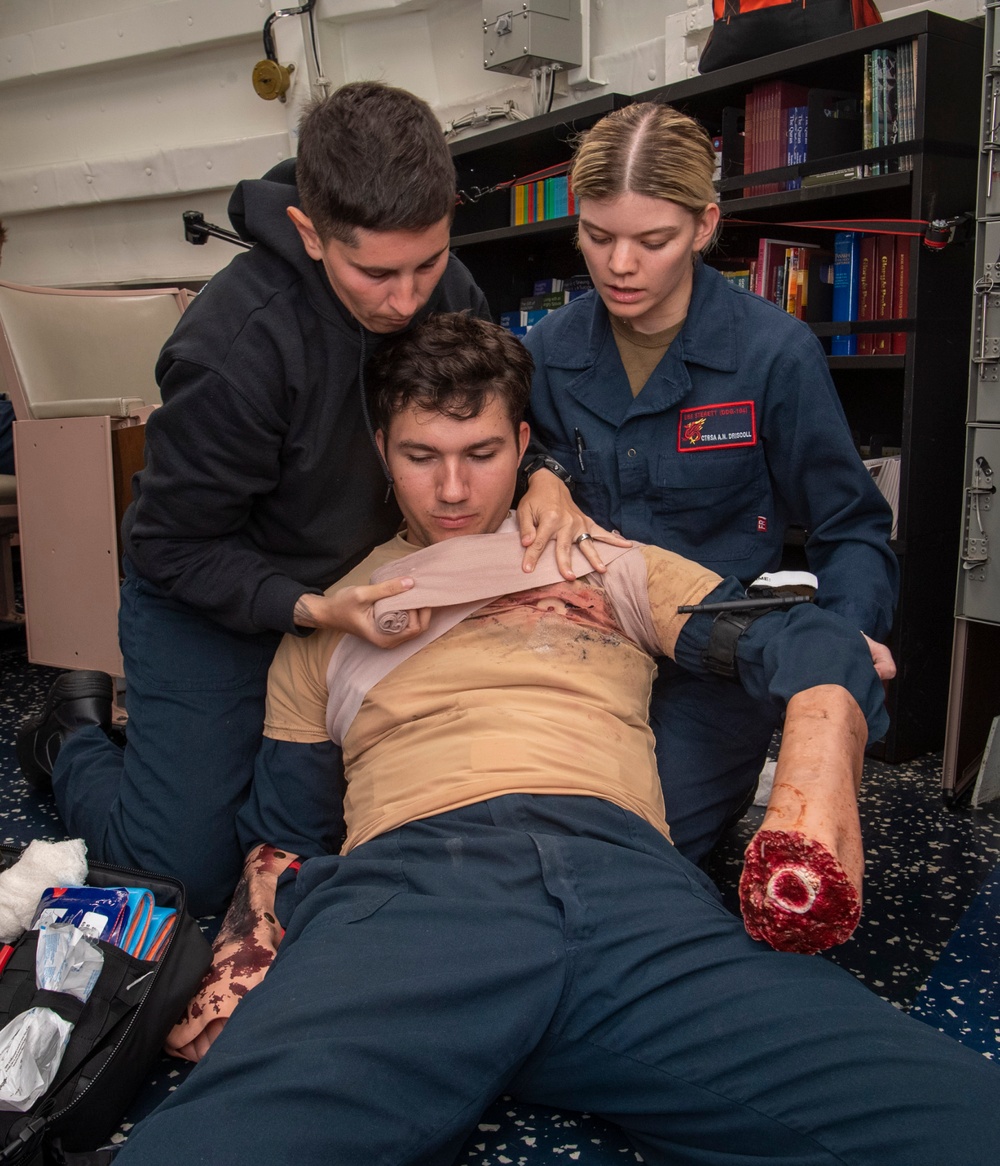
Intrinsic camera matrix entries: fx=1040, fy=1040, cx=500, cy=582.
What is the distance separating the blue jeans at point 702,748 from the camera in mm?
1670

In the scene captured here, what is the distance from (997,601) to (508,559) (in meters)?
1.14

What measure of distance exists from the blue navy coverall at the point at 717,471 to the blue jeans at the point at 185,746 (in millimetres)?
676

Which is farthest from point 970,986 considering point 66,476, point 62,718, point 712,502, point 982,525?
point 66,476

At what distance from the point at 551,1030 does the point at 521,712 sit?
380mm

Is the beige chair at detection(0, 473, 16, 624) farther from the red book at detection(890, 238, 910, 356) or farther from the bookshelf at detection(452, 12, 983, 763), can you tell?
the red book at detection(890, 238, 910, 356)

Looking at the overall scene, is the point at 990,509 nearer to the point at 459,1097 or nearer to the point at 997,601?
the point at 997,601

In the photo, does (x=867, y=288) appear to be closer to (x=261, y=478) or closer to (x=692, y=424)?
(x=692, y=424)

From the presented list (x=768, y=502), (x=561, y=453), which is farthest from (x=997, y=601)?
(x=561, y=453)

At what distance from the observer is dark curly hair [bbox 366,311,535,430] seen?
1451mm

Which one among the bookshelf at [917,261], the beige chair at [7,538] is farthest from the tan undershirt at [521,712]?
the beige chair at [7,538]

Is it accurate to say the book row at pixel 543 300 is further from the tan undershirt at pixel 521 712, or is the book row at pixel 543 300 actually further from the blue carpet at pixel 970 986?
the blue carpet at pixel 970 986

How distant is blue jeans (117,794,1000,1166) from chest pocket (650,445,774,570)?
66cm

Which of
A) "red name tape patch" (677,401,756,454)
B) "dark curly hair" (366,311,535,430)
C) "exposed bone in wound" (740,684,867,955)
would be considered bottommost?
"exposed bone in wound" (740,684,867,955)

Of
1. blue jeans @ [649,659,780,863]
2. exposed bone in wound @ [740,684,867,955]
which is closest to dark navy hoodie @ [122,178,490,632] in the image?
blue jeans @ [649,659,780,863]
